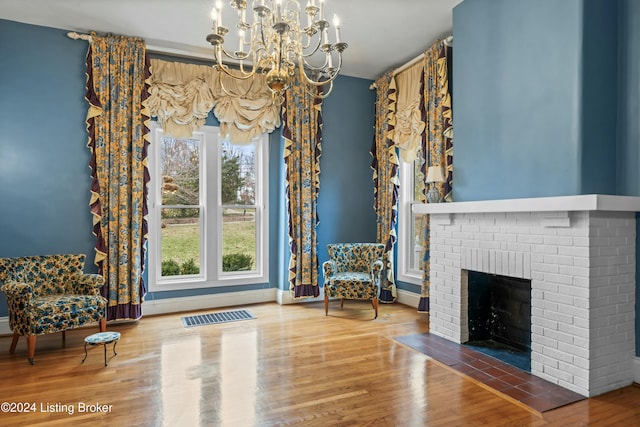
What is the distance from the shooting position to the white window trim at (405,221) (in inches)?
208

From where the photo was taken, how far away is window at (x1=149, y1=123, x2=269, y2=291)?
15.7ft

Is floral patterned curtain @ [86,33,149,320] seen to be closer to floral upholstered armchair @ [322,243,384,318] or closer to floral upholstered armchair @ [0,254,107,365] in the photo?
floral upholstered armchair @ [0,254,107,365]

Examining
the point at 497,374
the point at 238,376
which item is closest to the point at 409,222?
the point at 497,374

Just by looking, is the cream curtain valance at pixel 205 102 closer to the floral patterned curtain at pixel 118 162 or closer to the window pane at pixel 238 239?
the floral patterned curtain at pixel 118 162

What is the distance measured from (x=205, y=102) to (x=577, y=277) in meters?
4.11

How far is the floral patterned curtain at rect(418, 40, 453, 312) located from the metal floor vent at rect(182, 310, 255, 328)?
80.5 inches

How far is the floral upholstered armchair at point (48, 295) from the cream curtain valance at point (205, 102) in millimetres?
1840

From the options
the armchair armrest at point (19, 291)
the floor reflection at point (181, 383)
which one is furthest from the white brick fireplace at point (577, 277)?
the armchair armrest at point (19, 291)

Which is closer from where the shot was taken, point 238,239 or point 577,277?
point 577,277

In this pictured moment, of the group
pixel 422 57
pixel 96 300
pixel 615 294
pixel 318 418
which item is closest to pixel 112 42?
pixel 96 300

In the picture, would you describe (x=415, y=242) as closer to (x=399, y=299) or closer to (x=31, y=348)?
(x=399, y=299)

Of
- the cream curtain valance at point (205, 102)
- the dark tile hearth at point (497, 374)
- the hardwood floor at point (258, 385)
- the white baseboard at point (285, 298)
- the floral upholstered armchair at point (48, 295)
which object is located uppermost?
the cream curtain valance at point (205, 102)

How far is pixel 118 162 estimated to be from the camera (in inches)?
170

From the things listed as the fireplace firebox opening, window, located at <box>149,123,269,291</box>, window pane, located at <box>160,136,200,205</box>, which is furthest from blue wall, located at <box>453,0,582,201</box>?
window pane, located at <box>160,136,200,205</box>
